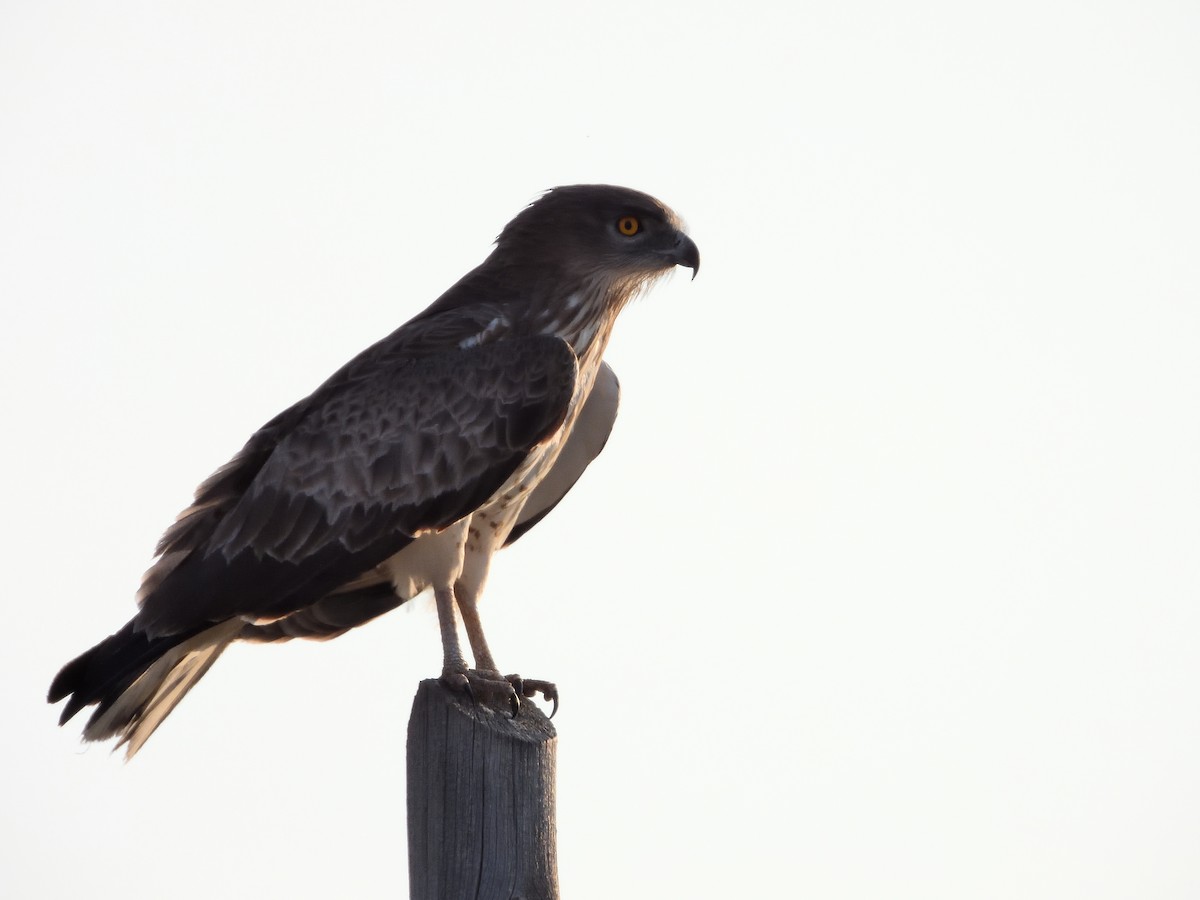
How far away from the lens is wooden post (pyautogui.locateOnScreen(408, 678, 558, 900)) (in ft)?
15.8

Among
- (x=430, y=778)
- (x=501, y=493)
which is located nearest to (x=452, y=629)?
(x=501, y=493)

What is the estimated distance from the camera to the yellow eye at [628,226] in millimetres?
7639

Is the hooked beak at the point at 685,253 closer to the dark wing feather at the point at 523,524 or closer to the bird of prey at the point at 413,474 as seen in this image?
the bird of prey at the point at 413,474

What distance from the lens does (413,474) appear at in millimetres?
6789

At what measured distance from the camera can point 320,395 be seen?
23.7ft

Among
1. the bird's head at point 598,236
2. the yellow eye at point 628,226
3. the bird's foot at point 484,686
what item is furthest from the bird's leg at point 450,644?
the yellow eye at point 628,226

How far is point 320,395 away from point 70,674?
72.2 inches

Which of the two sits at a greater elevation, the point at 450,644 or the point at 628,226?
the point at 628,226

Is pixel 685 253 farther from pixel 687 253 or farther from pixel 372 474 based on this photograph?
pixel 372 474

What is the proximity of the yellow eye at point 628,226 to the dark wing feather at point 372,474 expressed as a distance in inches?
36.5

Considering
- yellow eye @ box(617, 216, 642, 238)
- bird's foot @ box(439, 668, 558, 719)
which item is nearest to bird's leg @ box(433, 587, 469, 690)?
bird's foot @ box(439, 668, 558, 719)

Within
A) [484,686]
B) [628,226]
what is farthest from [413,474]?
[628,226]

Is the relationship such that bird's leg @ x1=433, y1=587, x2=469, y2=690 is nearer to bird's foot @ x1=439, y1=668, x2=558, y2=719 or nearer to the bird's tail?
bird's foot @ x1=439, y1=668, x2=558, y2=719

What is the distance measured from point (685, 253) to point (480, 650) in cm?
222
